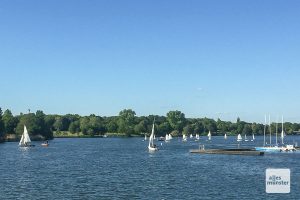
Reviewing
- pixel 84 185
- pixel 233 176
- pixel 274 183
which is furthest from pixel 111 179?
pixel 274 183

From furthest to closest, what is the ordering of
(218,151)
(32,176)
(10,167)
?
(218,151) → (10,167) → (32,176)

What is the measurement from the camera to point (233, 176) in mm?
99438

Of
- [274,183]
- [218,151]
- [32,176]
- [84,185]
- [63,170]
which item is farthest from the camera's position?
[218,151]

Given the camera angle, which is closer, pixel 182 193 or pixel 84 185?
pixel 182 193

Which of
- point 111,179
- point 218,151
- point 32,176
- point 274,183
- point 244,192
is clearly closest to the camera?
point 274,183

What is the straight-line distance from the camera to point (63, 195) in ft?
245

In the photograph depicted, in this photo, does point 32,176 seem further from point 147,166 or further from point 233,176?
point 233,176

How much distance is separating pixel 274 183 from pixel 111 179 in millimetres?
33659

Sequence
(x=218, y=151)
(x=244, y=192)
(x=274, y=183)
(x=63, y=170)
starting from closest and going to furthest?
(x=274, y=183) < (x=244, y=192) < (x=63, y=170) < (x=218, y=151)

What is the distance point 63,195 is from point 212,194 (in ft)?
75.0

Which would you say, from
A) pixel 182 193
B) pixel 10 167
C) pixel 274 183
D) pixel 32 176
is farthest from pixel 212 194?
pixel 10 167

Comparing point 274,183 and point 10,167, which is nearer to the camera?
point 274,183

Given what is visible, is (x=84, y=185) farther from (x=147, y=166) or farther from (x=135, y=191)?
(x=147, y=166)

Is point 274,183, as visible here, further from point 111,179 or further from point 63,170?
point 63,170
